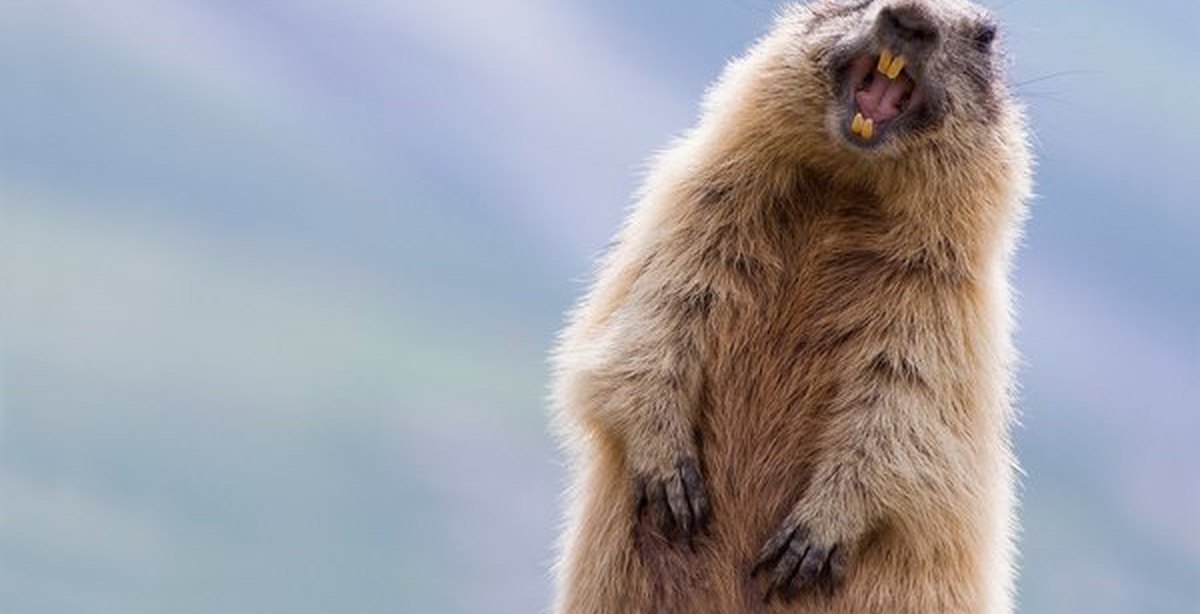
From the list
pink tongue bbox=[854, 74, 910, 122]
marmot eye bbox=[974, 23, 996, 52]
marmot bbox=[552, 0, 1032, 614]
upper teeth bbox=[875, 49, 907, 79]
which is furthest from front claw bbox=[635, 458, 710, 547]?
marmot eye bbox=[974, 23, 996, 52]

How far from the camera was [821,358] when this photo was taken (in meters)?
4.79

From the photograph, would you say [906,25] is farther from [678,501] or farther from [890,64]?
[678,501]

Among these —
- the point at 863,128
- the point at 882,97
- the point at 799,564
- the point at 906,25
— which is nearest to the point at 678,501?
the point at 799,564

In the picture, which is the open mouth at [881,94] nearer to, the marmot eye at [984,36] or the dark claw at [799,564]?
the marmot eye at [984,36]

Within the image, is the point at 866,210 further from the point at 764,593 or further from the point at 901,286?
the point at 764,593

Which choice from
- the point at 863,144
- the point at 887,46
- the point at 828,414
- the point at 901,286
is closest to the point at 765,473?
the point at 828,414

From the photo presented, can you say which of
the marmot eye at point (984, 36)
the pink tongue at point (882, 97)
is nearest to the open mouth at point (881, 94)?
the pink tongue at point (882, 97)

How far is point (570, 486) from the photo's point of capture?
515 cm

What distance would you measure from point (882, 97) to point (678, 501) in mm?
1354

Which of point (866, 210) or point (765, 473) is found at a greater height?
point (866, 210)

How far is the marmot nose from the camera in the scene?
15.4ft

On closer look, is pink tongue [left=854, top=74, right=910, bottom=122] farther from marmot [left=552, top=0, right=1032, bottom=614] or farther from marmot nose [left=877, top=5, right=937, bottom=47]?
marmot nose [left=877, top=5, right=937, bottom=47]

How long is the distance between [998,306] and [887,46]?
34.5 inches

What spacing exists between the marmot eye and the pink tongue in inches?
13.3
